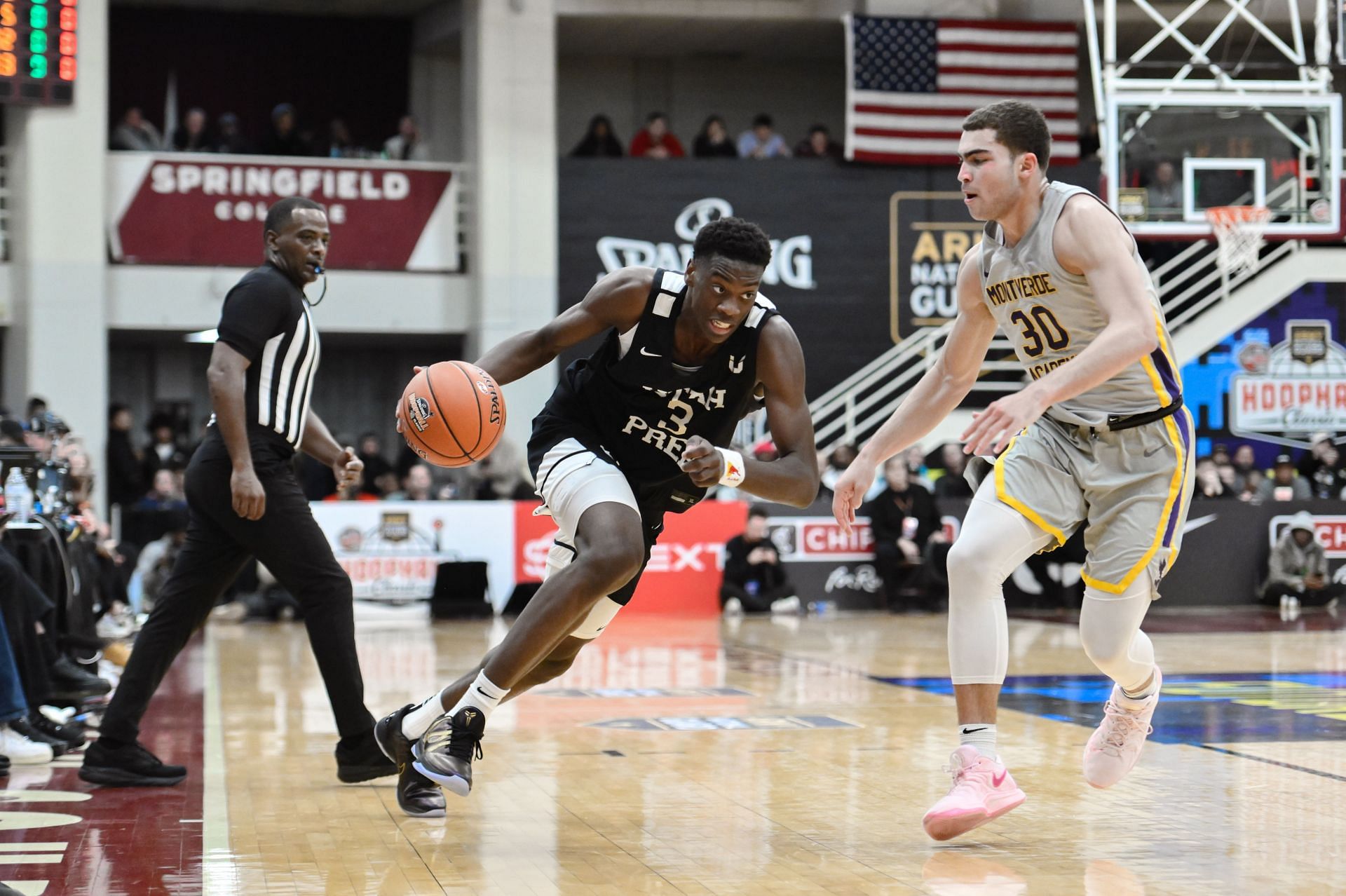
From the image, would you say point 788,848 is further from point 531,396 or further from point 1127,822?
point 531,396

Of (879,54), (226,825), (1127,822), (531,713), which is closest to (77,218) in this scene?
(879,54)

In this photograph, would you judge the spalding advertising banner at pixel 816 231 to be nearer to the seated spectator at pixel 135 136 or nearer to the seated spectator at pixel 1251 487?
the seated spectator at pixel 1251 487

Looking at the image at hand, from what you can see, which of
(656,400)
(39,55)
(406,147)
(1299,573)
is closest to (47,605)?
(656,400)

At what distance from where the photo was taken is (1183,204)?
15.4 meters

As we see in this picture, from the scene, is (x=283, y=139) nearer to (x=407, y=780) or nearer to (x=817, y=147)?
(x=817, y=147)

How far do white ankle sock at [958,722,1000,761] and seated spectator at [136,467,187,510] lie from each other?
11745mm

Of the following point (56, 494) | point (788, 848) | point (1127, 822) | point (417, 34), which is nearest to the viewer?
point (788, 848)

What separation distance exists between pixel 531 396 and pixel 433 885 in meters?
15.0

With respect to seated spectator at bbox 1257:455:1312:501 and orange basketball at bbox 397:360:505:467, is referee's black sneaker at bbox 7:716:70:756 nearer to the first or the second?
orange basketball at bbox 397:360:505:467

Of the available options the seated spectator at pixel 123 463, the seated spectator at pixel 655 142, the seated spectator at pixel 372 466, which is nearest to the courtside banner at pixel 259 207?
the seated spectator at pixel 123 463

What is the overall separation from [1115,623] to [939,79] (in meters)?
15.8

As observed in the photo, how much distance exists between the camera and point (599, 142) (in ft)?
65.7

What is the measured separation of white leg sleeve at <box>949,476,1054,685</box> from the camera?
14.9 feet

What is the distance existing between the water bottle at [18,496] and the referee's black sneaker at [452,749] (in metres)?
3.26
